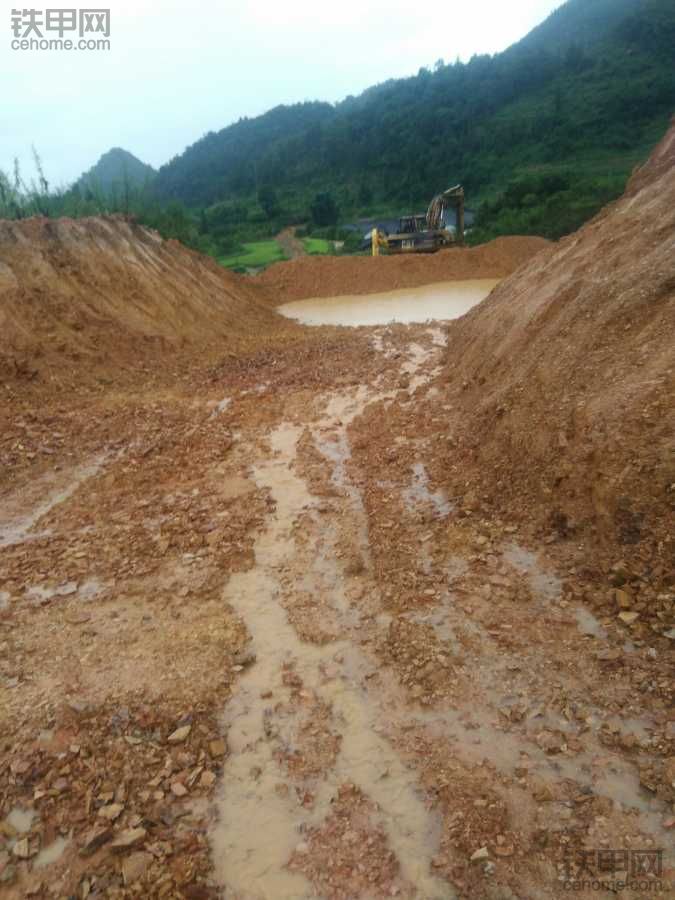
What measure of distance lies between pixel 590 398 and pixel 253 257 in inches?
1303

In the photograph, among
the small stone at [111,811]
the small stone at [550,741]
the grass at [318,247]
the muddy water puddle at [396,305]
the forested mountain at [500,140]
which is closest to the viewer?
the small stone at [111,811]

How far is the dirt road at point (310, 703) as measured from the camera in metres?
2.49

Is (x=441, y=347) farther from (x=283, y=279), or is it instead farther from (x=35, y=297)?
(x=283, y=279)

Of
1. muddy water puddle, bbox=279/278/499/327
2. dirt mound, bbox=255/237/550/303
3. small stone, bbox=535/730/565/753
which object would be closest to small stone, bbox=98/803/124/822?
small stone, bbox=535/730/565/753

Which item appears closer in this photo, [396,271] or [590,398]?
[590,398]

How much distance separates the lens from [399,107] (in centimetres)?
7888

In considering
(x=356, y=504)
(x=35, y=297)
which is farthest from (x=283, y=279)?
(x=356, y=504)

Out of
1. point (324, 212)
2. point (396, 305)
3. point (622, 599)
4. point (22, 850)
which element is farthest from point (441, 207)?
point (22, 850)

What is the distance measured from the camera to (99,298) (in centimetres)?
1291

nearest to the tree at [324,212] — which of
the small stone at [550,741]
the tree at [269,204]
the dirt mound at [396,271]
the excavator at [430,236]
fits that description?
the tree at [269,204]

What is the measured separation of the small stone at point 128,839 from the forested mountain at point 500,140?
29362 millimetres

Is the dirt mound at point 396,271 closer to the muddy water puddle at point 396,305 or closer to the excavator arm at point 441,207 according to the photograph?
the muddy water puddle at point 396,305

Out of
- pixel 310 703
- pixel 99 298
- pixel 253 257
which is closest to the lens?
pixel 310 703

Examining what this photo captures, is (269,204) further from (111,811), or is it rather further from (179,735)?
(111,811)
